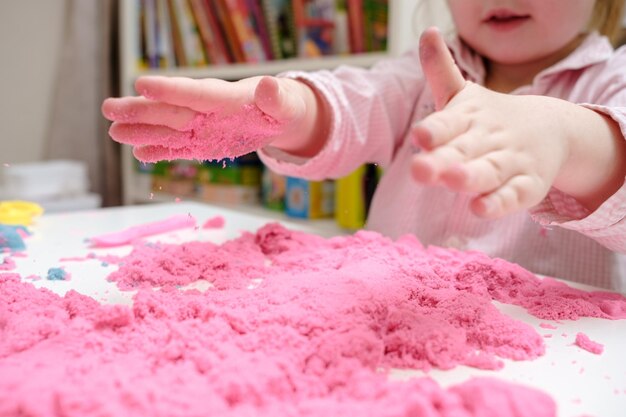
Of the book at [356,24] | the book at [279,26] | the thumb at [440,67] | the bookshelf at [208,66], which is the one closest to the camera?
the thumb at [440,67]

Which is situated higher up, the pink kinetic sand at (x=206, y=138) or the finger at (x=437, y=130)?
the finger at (x=437, y=130)

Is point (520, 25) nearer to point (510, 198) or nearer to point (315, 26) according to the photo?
point (510, 198)

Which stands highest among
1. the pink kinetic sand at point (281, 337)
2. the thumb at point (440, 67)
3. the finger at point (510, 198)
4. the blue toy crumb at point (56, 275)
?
the thumb at point (440, 67)

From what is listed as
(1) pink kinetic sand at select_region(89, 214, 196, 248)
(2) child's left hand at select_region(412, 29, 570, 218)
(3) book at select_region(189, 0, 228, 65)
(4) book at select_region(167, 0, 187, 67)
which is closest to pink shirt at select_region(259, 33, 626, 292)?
(1) pink kinetic sand at select_region(89, 214, 196, 248)

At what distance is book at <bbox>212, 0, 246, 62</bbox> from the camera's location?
3.96 feet

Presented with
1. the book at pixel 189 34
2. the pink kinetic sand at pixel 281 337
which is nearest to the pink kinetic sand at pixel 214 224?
the pink kinetic sand at pixel 281 337

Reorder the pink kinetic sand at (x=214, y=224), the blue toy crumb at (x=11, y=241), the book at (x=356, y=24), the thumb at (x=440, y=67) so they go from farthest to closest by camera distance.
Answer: the book at (x=356, y=24) < the pink kinetic sand at (x=214, y=224) < the blue toy crumb at (x=11, y=241) < the thumb at (x=440, y=67)

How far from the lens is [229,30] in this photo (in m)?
1.22

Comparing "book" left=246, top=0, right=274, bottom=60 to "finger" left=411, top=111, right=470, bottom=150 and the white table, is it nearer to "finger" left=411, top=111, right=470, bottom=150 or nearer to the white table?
the white table

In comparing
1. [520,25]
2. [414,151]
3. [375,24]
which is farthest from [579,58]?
[375,24]

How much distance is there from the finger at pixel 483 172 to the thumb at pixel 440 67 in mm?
71

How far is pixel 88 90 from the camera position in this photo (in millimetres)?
1403

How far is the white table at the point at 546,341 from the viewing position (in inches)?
10.6

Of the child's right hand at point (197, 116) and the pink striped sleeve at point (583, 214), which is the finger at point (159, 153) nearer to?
the child's right hand at point (197, 116)
